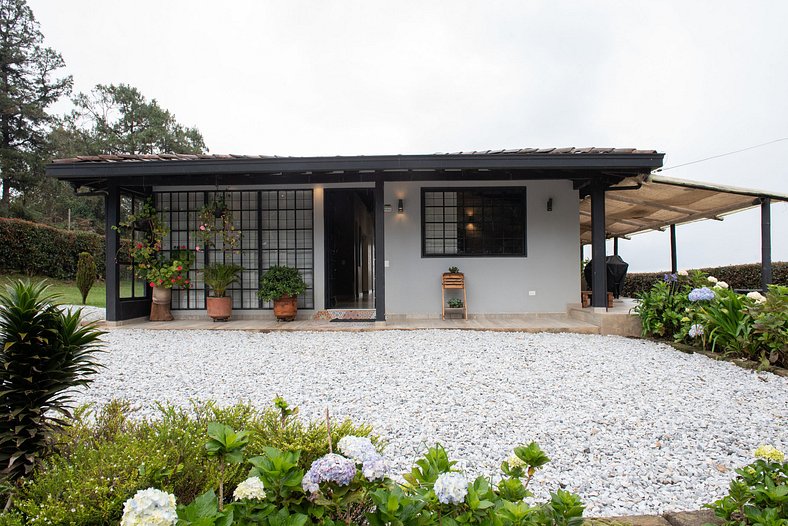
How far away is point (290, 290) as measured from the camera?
641 cm

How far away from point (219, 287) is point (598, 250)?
20.2ft

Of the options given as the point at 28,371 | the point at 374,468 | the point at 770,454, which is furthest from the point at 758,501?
the point at 28,371

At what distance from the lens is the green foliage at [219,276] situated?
21.4 ft

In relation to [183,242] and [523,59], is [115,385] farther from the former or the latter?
[523,59]

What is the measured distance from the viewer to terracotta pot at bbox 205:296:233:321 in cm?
659

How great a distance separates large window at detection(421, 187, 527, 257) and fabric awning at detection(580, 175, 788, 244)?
1628 millimetres

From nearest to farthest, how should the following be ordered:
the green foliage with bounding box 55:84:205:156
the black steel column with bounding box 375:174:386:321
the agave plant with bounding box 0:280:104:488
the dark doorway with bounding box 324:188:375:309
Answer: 1. the agave plant with bounding box 0:280:104:488
2. the black steel column with bounding box 375:174:386:321
3. the dark doorway with bounding box 324:188:375:309
4. the green foliage with bounding box 55:84:205:156

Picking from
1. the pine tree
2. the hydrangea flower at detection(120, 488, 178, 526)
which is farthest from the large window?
the pine tree

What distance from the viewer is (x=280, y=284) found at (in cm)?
638

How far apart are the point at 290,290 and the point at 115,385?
3.16m

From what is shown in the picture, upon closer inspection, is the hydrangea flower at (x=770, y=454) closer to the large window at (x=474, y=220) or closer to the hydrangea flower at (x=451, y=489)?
the hydrangea flower at (x=451, y=489)

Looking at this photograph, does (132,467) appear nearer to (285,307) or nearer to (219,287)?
(285,307)

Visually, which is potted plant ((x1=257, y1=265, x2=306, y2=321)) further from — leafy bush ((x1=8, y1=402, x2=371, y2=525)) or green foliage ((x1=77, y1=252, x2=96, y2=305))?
green foliage ((x1=77, y1=252, x2=96, y2=305))

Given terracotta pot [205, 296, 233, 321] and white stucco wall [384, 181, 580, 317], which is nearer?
terracotta pot [205, 296, 233, 321]
